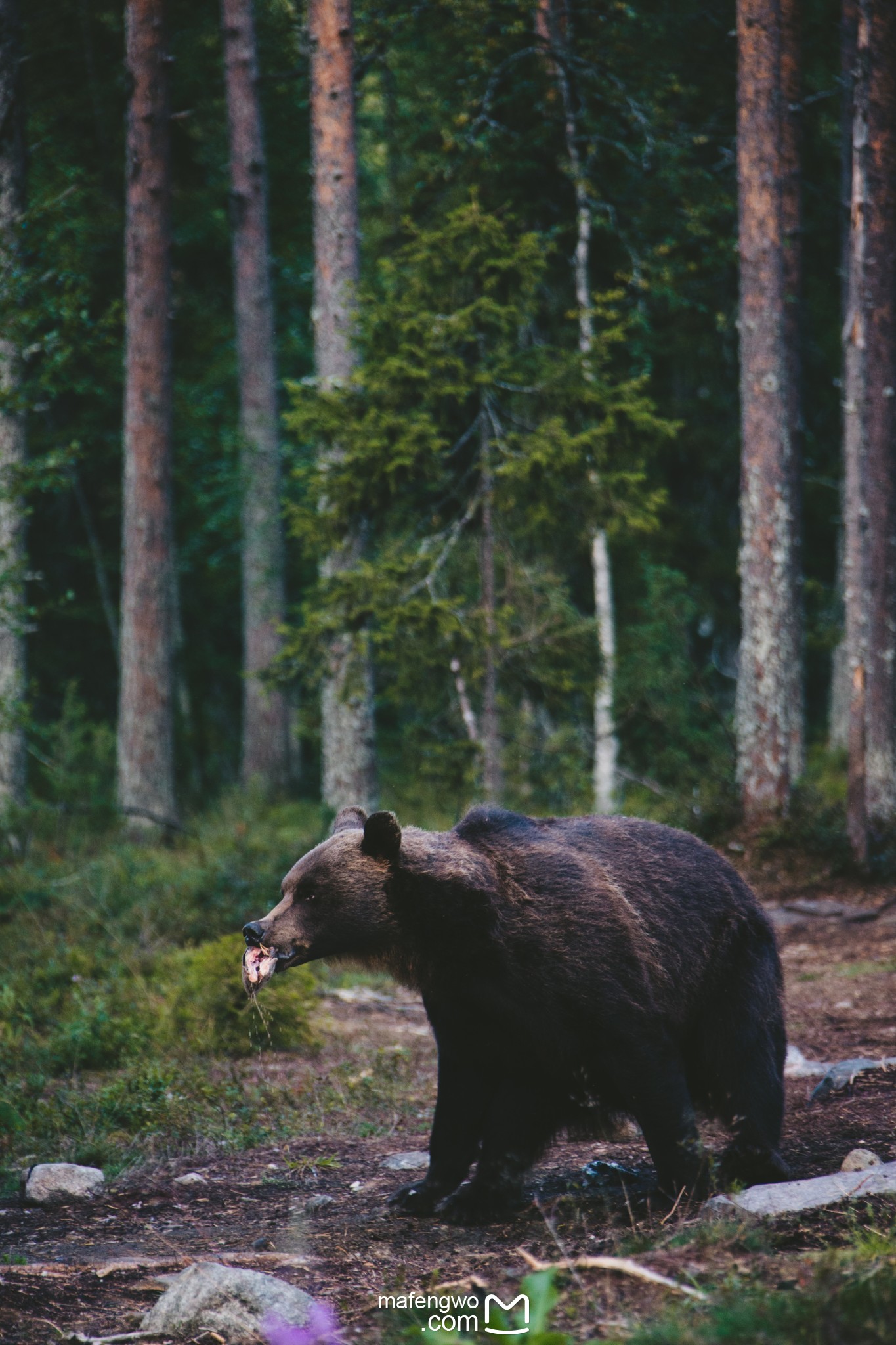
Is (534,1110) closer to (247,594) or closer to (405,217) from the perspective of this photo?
(405,217)

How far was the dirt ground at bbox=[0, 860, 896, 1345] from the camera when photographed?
166 inches

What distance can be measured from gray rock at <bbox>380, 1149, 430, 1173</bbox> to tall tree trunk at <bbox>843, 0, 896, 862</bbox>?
8.22 metres

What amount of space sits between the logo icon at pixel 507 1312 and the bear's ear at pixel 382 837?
1.71 metres

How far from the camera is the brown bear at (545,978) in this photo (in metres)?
5.15

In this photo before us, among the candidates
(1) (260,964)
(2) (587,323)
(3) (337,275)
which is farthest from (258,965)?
(2) (587,323)

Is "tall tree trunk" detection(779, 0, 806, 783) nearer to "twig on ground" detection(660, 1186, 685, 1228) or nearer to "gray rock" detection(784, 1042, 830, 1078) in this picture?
"gray rock" detection(784, 1042, 830, 1078)

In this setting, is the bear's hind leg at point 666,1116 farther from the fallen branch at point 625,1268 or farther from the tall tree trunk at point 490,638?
the tall tree trunk at point 490,638

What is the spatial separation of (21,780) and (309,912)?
1368cm

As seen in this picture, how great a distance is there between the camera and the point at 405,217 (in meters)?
13.6

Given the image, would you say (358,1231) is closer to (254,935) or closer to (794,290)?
(254,935)

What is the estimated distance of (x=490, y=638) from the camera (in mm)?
13664

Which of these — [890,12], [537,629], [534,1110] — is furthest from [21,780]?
[890,12]

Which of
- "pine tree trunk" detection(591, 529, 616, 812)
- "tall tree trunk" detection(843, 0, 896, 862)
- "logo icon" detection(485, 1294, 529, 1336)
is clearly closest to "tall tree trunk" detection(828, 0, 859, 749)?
"tall tree trunk" detection(843, 0, 896, 862)

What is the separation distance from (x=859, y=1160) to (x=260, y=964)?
2718mm
